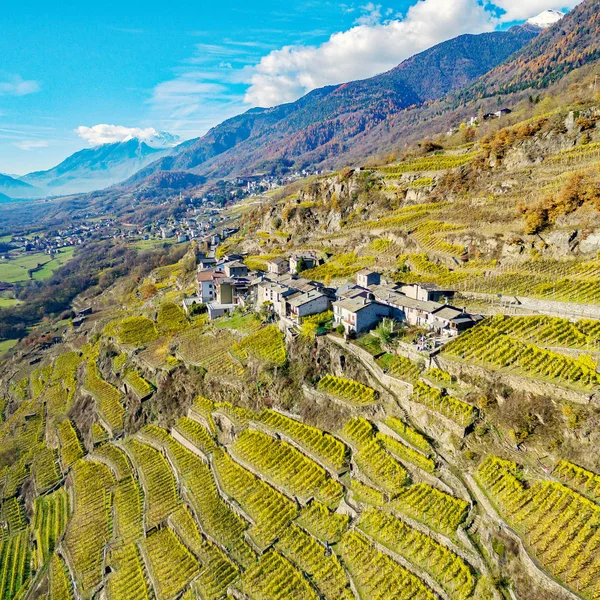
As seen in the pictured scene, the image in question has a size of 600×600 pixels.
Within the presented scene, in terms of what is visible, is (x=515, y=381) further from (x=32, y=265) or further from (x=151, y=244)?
(x=32, y=265)

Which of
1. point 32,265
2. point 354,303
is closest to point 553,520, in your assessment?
point 354,303

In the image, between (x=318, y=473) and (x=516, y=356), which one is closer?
(x=516, y=356)

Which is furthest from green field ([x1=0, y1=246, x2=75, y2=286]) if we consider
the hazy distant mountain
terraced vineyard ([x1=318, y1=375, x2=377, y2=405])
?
the hazy distant mountain

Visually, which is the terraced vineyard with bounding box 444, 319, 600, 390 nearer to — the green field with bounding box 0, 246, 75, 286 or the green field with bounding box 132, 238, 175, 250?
the green field with bounding box 132, 238, 175, 250

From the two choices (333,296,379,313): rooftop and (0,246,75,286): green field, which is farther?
(0,246,75,286): green field

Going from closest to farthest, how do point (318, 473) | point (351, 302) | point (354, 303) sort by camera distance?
point (318, 473), point (354, 303), point (351, 302)

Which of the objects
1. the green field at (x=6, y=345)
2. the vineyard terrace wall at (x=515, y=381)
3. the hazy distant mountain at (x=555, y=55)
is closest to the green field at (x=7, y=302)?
the green field at (x=6, y=345)

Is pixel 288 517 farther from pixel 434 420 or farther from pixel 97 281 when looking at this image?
pixel 97 281

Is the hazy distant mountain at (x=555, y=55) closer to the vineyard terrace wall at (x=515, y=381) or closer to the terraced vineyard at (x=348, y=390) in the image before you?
the vineyard terrace wall at (x=515, y=381)

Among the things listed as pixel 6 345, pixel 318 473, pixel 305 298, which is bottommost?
pixel 6 345
